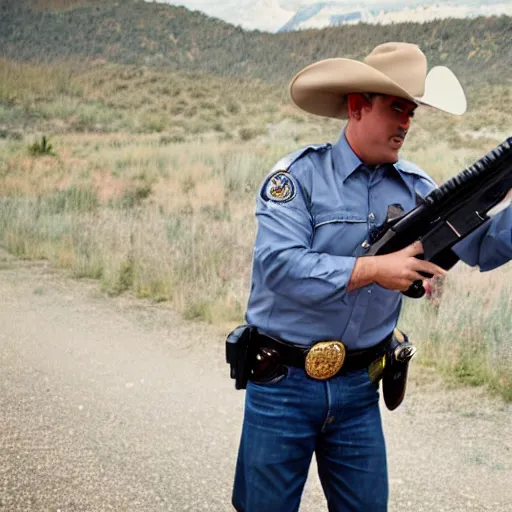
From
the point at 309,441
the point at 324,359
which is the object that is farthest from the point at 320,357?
the point at 309,441

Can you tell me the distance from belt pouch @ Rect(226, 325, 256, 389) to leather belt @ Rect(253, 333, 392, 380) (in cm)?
4

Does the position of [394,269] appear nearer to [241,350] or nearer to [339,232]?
[339,232]

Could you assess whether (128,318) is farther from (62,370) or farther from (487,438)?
(487,438)

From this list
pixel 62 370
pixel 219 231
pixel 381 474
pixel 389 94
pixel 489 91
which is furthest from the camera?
pixel 489 91

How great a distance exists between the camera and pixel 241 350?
7.76 feet

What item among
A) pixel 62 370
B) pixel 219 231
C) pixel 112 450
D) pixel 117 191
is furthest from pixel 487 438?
pixel 117 191

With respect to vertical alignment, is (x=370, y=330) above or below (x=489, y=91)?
below

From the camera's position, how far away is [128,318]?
688 cm

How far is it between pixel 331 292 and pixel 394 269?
0.17 m

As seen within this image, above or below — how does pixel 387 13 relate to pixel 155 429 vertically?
above

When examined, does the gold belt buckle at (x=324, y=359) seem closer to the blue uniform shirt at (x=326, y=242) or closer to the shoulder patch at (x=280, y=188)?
the blue uniform shirt at (x=326, y=242)

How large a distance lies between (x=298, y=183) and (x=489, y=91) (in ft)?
91.2

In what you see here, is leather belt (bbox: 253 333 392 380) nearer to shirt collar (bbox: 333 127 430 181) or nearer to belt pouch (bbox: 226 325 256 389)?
belt pouch (bbox: 226 325 256 389)

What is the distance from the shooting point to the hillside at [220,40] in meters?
30.0
